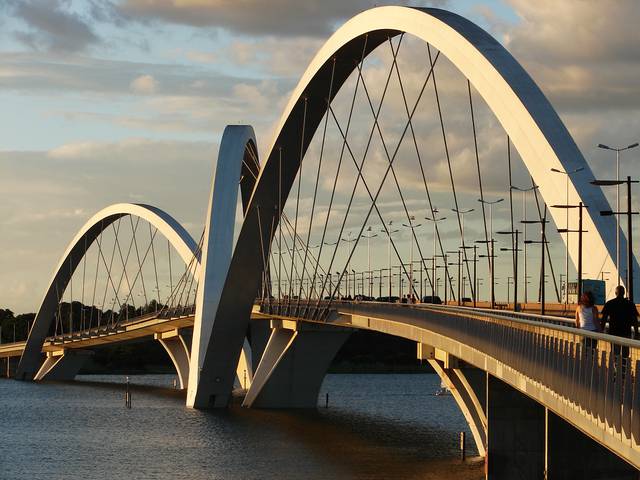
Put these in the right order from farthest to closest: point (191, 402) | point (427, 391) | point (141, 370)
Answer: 1. point (141, 370)
2. point (427, 391)
3. point (191, 402)

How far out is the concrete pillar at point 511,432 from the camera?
40.3 m

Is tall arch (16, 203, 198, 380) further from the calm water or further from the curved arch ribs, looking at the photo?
the calm water

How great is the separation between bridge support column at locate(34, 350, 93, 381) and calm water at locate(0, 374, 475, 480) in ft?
127

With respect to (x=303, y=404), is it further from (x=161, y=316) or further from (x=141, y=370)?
(x=141, y=370)

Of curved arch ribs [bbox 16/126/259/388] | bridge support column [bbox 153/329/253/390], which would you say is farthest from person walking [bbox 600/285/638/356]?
bridge support column [bbox 153/329/253/390]

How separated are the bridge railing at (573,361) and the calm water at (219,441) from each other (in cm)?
1423

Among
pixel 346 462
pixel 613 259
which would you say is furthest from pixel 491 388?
pixel 346 462

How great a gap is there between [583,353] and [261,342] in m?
83.3

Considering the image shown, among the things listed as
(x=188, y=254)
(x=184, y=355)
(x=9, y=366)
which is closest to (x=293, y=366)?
(x=188, y=254)

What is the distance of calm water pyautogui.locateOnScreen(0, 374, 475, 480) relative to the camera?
171ft

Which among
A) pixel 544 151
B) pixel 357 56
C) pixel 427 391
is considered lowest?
pixel 427 391

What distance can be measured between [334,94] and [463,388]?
1924 cm

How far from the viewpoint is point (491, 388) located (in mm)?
42031

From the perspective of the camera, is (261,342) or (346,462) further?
(261,342)
